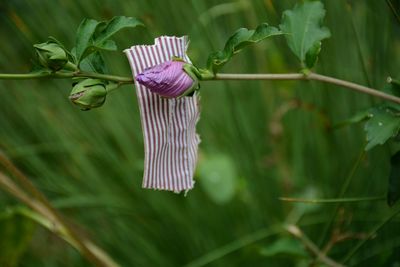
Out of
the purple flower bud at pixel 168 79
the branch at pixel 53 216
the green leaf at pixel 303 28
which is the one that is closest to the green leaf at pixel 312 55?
the green leaf at pixel 303 28

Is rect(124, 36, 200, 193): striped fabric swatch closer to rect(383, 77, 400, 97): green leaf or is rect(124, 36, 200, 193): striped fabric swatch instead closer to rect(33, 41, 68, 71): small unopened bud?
rect(33, 41, 68, 71): small unopened bud

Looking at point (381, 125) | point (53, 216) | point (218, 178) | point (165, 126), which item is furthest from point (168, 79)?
point (218, 178)

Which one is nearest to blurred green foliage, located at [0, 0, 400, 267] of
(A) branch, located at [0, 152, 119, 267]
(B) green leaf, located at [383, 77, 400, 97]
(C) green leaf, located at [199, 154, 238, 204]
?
(C) green leaf, located at [199, 154, 238, 204]

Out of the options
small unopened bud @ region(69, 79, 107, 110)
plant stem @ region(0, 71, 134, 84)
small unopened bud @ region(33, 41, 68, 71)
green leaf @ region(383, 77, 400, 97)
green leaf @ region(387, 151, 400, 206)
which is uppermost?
small unopened bud @ region(33, 41, 68, 71)

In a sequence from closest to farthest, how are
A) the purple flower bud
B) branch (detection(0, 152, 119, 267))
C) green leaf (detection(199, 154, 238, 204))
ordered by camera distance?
the purple flower bud, branch (detection(0, 152, 119, 267)), green leaf (detection(199, 154, 238, 204))

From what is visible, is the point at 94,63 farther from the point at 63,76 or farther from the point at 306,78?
the point at 306,78

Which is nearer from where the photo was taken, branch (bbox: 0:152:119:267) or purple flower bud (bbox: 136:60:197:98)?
purple flower bud (bbox: 136:60:197:98)
